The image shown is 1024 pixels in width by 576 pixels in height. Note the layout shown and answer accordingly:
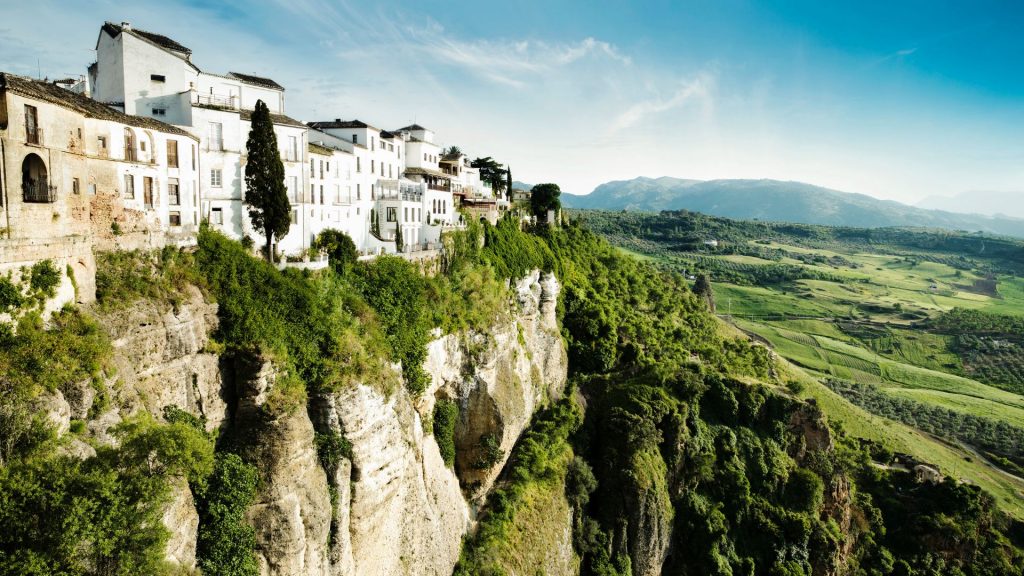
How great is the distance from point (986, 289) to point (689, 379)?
182054 millimetres

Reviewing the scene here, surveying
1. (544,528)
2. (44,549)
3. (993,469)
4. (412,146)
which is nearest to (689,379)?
(544,528)

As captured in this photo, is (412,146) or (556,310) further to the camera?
(556,310)

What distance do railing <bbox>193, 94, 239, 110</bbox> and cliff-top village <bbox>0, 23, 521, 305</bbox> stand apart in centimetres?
10

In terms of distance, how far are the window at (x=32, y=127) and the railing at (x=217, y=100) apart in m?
12.1

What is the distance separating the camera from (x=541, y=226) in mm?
68625

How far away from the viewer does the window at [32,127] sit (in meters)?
19.8

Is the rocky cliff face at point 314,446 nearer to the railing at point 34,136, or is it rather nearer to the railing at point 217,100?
the railing at point 34,136

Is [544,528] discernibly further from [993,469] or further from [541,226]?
[993,469]

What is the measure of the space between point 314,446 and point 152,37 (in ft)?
87.8

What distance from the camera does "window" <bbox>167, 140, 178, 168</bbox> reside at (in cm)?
2817

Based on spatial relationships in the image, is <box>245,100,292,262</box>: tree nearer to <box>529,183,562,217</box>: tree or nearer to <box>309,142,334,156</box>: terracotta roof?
<box>309,142,334,156</box>: terracotta roof

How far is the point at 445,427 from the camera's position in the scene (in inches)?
1478

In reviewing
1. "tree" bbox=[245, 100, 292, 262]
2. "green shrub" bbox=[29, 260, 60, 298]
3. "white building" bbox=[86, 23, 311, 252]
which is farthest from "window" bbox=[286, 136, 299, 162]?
"green shrub" bbox=[29, 260, 60, 298]

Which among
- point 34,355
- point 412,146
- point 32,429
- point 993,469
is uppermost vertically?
point 412,146
